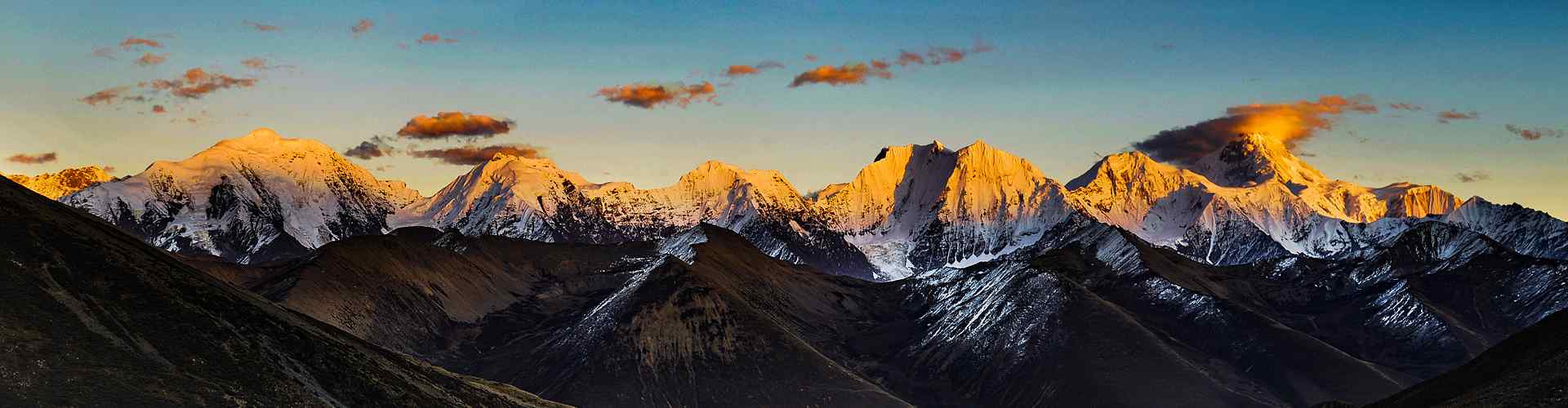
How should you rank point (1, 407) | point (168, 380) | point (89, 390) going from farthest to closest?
point (168, 380), point (89, 390), point (1, 407)

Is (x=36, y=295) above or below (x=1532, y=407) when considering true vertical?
above

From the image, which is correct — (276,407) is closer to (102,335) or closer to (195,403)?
(195,403)

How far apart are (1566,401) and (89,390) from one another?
16756 centimetres

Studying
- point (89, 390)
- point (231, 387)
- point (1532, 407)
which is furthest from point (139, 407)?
point (1532, 407)

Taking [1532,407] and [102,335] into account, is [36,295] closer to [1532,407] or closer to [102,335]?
[102,335]

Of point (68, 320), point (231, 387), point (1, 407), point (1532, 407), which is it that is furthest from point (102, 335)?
point (1532, 407)

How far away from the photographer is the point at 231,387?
200m

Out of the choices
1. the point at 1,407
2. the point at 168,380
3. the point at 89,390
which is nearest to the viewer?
the point at 1,407

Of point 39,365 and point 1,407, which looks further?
point 39,365

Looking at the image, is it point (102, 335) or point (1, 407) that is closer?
point (1, 407)

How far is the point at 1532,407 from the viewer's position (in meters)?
199

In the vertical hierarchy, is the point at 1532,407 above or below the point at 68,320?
below

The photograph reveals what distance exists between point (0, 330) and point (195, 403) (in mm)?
22232

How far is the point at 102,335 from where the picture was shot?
198m
